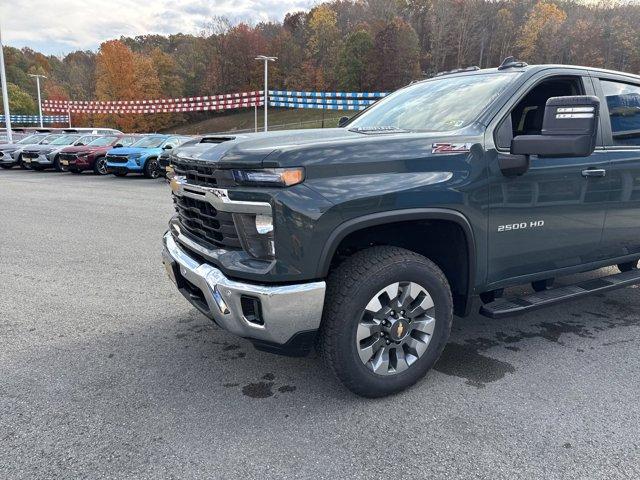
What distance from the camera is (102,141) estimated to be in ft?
61.9

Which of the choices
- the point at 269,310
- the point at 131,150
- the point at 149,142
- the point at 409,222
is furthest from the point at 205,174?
the point at 149,142

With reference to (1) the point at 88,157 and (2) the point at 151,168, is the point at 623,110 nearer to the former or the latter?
(2) the point at 151,168

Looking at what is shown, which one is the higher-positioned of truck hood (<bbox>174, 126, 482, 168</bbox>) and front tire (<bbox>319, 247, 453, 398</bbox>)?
truck hood (<bbox>174, 126, 482, 168</bbox>)

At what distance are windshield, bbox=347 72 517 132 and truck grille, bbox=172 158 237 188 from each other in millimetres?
1282

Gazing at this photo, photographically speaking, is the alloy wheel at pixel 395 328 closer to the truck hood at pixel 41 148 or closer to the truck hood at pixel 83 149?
the truck hood at pixel 83 149

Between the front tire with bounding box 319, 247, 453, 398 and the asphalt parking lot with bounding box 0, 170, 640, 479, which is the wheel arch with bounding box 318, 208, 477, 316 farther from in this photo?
the asphalt parking lot with bounding box 0, 170, 640, 479

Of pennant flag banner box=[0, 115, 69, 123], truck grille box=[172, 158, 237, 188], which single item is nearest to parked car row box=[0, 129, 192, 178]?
truck grille box=[172, 158, 237, 188]

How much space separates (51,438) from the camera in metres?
2.53

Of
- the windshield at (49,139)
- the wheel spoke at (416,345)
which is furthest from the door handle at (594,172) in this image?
the windshield at (49,139)

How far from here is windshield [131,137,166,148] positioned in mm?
16612

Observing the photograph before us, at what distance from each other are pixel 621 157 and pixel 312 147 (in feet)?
8.18

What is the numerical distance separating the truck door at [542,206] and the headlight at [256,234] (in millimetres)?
1393

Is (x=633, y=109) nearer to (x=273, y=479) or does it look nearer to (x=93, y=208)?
(x=273, y=479)

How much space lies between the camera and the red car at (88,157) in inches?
686
